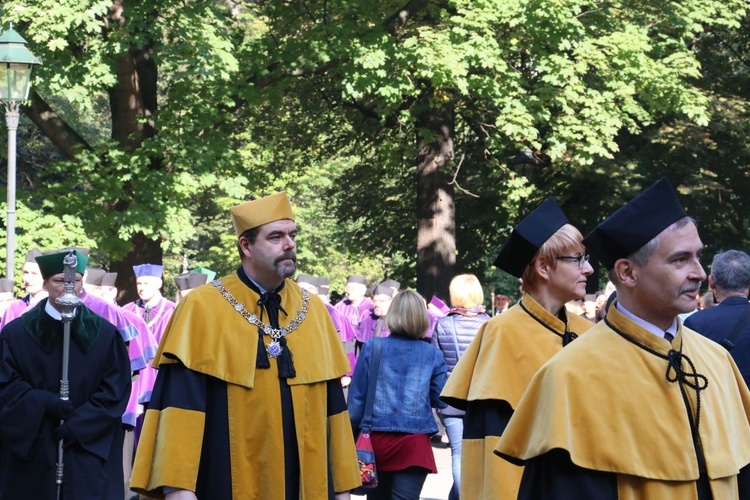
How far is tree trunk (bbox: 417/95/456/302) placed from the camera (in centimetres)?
2341

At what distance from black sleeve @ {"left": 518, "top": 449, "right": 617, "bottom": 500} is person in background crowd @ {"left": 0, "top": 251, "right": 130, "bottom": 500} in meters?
4.60

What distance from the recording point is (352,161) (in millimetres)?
48375

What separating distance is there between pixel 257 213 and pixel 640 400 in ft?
8.52

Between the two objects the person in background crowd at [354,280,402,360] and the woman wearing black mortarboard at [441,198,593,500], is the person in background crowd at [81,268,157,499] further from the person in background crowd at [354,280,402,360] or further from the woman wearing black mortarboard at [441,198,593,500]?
the person in background crowd at [354,280,402,360]

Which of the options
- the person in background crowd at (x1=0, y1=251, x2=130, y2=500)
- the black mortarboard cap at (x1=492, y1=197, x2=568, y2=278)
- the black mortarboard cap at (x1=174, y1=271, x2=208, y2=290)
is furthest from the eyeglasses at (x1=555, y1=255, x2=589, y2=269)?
the black mortarboard cap at (x1=174, y1=271, x2=208, y2=290)

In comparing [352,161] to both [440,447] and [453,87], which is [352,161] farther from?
[440,447]

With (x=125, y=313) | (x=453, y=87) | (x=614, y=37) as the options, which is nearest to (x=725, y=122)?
(x=614, y=37)

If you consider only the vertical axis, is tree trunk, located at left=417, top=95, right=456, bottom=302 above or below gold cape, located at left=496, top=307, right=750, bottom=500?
above

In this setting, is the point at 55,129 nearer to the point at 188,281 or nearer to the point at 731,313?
the point at 188,281

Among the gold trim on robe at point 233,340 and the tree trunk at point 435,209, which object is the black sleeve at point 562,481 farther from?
the tree trunk at point 435,209

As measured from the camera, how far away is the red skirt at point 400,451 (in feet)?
27.7

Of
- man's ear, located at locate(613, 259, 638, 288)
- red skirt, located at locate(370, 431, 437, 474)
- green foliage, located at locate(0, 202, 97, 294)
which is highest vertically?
green foliage, located at locate(0, 202, 97, 294)

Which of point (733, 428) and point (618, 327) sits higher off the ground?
point (618, 327)

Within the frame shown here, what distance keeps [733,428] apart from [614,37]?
18.1m
